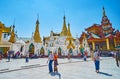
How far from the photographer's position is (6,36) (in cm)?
2934

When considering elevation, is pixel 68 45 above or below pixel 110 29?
below

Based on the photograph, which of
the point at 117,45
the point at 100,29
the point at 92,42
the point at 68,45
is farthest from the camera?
the point at 100,29

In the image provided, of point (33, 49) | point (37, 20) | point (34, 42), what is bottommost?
point (33, 49)

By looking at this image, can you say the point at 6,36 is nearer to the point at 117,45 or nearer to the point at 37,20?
the point at 37,20

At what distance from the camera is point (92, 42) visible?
1266 inches

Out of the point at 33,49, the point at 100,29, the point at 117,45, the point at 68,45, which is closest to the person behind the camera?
the point at 33,49

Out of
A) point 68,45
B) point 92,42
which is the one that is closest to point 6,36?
point 68,45

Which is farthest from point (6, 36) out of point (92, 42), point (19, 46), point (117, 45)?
point (117, 45)

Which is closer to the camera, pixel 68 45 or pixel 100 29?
pixel 68 45

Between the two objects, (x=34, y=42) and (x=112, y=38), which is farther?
(x=112, y=38)

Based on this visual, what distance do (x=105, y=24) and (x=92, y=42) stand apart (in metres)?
9.00

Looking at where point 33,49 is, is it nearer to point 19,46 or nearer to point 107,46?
point 19,46

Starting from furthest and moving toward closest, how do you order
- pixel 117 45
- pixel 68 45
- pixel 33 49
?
pixel 117 45 < pixel 68 45 < pixel 33 49

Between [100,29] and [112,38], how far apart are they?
6.24 m
